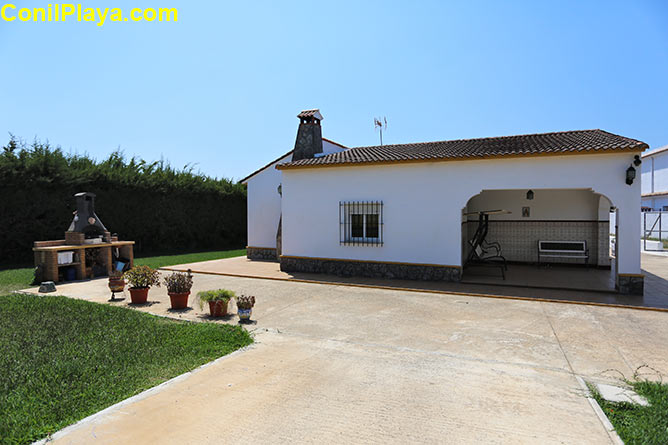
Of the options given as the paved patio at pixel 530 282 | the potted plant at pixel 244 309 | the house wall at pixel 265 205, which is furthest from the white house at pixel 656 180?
the potted plant at pixel 244 309

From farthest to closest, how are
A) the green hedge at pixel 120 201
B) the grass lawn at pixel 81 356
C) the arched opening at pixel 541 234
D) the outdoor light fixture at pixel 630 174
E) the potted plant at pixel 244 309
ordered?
1. the green hedge at pixel 120 201
2. the arched opening at pixel 541 234
3. the outdoor light fixture at pixel 630 174
4. the potted plant at pixel 244 309
5. the grass lawn at pixel 81 356

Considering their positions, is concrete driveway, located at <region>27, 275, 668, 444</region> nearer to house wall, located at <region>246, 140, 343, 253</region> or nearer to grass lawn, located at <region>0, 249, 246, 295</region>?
grass lawn, located at <region>0, 249, 246, 295</region>

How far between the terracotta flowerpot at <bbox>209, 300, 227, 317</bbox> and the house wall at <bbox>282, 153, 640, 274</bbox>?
5.13 metres

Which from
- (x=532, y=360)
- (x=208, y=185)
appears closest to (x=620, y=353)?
(x=532, y=360)

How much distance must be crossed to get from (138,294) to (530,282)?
8996 millimetres

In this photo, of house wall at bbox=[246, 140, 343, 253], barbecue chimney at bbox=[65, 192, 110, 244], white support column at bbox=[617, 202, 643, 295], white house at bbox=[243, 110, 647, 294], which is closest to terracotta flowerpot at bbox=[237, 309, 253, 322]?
white house at bbox=[243, 110, 647, 294]

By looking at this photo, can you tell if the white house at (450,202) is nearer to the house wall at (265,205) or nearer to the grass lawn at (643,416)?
the house wall at (265,205)

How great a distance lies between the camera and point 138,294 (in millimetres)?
7824

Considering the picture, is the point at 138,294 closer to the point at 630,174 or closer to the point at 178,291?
the point at 178,291

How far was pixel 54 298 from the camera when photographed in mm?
8031

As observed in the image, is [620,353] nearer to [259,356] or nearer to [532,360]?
[532,360]

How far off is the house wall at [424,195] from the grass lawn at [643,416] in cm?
569

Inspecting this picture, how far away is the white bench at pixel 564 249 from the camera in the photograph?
12414 mm

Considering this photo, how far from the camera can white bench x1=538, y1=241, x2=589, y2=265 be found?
12.4 metres
